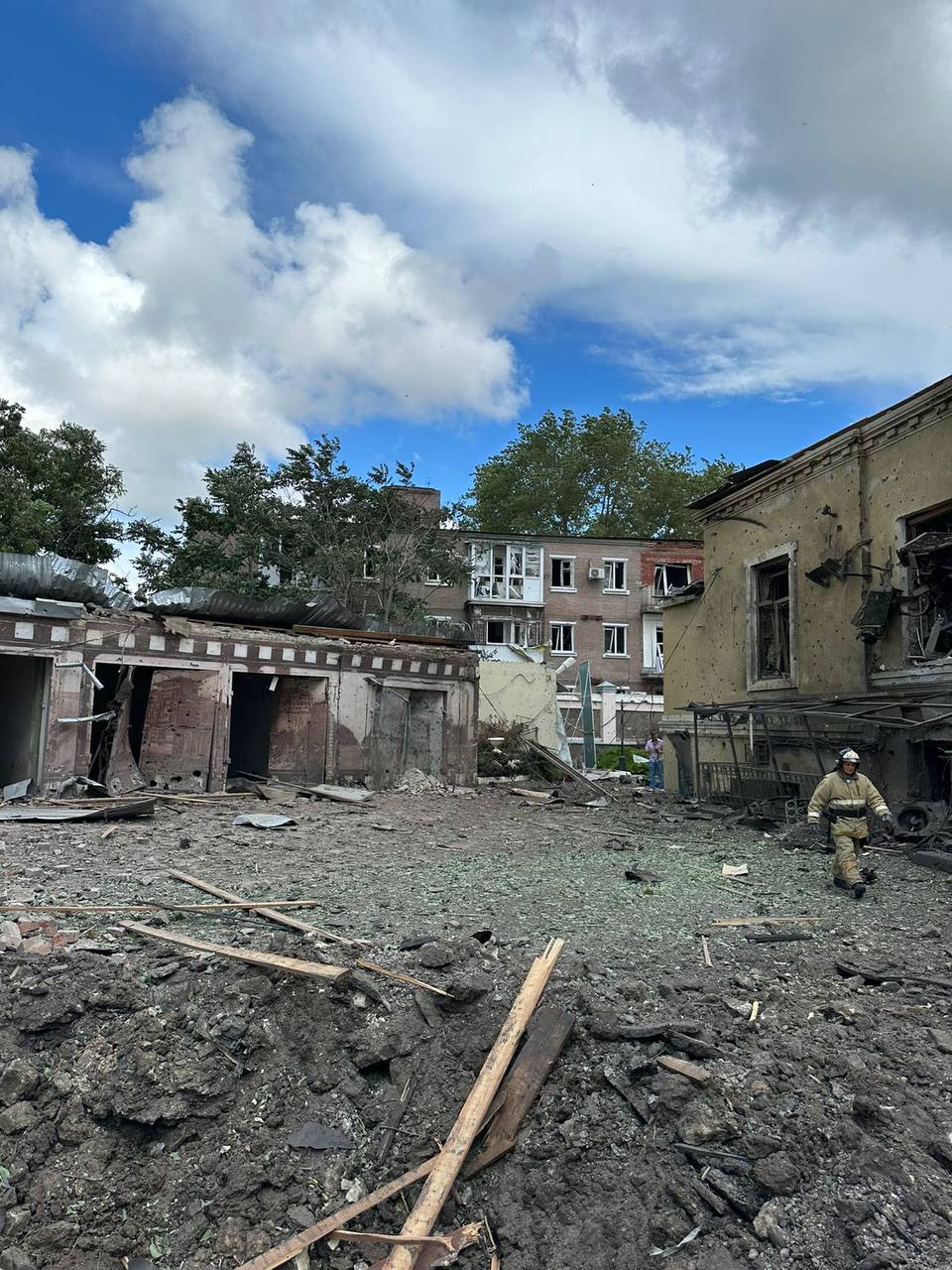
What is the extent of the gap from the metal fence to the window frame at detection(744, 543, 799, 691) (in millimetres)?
1683

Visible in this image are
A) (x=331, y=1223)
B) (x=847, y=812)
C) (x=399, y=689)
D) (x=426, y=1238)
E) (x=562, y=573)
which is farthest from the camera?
(x=562, y=573)

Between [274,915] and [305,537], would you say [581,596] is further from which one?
[274,915]

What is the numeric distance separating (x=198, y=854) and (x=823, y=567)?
11.0 meters

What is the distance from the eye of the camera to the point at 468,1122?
3.79m

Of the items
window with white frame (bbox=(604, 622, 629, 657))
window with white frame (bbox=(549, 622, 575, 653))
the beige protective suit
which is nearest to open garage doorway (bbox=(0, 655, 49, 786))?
the beige protective suit

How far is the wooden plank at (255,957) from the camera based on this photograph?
4.95m

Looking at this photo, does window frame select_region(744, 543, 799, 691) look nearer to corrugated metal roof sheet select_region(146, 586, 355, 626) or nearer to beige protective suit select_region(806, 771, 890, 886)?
beige protective suit select_region(806, 771, 890, 886)

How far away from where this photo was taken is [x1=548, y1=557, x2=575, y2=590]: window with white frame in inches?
1540

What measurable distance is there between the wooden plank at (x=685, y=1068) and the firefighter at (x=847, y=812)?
15.9 ft

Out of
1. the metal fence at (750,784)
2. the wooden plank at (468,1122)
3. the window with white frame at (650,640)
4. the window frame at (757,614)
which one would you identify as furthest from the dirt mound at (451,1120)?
the window with white frame at (650,640)

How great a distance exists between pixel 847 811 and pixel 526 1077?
5.72 m

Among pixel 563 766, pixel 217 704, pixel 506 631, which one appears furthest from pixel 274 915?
pixel 506 631

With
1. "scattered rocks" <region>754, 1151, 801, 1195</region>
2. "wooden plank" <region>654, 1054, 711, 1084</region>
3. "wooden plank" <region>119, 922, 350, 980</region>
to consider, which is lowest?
"scattered rocks" <region>754, 1151, 801, 1195</region>

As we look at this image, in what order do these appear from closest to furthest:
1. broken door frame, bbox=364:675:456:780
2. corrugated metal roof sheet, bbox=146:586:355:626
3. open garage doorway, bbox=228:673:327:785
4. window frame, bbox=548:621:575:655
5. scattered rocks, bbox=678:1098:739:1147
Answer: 1. scattered rocks, bbox=678:1098:739:1147
2. corrugated metal roof sheet, bbox=146:586:355:626
3. open garage doorway, bbox=228:673:327:785
4. broken door frame, bbox=364:675:456:780
5. window frame, bbox=548:621:575:655
